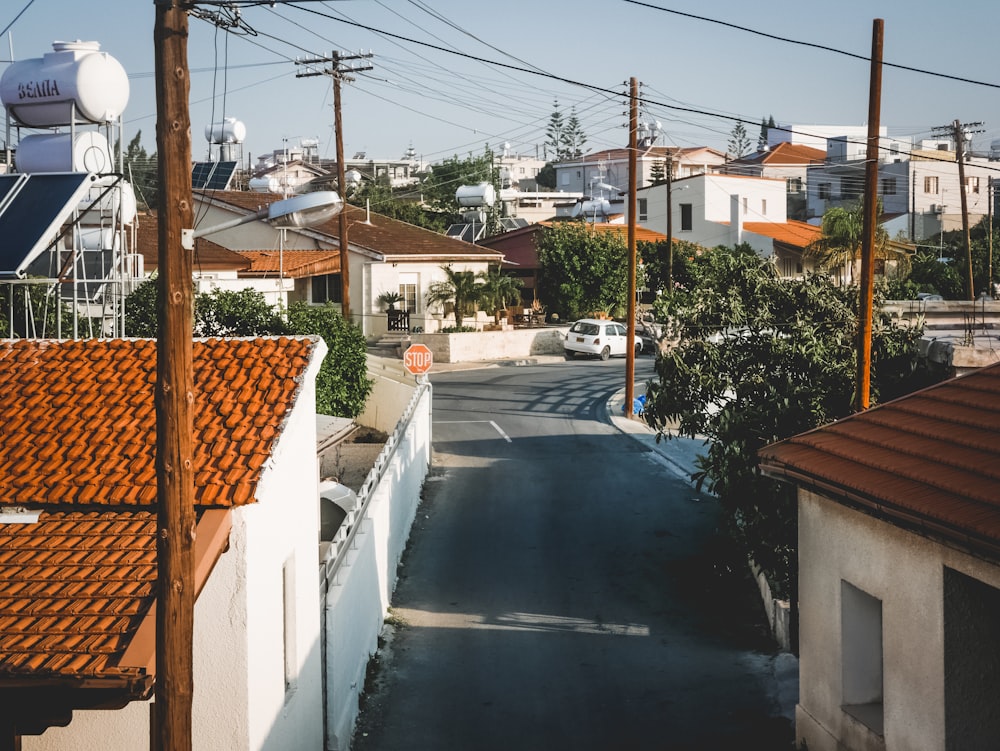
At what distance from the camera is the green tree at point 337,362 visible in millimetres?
29031

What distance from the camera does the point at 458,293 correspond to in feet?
154

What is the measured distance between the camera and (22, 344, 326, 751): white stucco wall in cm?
888

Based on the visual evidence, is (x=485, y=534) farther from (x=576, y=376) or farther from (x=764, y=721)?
(x=576, y=376)

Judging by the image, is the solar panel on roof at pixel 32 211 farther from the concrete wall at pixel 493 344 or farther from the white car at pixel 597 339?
the white car at pixel 597 339

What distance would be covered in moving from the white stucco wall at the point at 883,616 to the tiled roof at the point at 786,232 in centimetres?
5219

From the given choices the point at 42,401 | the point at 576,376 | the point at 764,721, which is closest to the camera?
the point at 42,401

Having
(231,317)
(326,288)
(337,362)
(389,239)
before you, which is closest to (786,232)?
(389,239)

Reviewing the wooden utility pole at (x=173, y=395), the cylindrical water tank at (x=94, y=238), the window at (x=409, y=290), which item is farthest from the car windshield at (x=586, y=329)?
the wooden utility pole at (x=173, y=395)

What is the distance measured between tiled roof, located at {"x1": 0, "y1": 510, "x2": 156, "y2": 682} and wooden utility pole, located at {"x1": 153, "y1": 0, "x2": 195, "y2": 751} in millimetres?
547

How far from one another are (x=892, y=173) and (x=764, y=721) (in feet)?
244

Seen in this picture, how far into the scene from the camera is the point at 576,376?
40.4 m

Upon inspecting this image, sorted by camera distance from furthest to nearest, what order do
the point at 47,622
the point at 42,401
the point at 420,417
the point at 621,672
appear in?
the point at 420,417 → the point at 621,672 → the point at 42,401 → the point at 47,622

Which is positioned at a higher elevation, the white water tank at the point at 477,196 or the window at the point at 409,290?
the white water tank at the point at 477,196

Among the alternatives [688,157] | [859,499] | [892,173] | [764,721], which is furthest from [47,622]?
[688,157]
